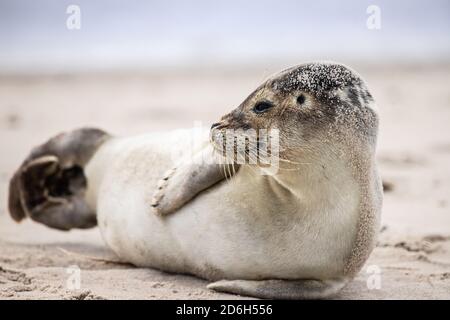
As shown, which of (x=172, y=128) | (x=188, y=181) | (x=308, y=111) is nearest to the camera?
(x=308, y=111)

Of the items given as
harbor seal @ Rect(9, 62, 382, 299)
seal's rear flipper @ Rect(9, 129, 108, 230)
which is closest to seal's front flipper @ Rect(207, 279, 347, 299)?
harbor seal @ Rect(9, 62, 382, 299)

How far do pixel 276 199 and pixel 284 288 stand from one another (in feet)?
1.37

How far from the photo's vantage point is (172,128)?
1003cm

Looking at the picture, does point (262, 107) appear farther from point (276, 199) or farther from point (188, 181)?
point (188, 181)

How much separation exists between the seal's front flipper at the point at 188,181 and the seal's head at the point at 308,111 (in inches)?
15.6

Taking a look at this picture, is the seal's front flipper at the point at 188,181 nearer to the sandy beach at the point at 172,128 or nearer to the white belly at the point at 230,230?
the white belly at the point at 230,230

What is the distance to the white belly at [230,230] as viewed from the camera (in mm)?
3941

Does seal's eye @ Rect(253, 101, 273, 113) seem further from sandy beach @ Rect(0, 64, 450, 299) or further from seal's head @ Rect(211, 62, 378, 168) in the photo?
sandy beach @ Rect(0, 64, 450, 299)

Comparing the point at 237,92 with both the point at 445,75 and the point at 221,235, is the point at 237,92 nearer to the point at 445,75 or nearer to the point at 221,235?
the point at 445,75

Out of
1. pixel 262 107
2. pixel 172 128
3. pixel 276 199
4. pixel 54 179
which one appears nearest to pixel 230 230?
pixel 276 199

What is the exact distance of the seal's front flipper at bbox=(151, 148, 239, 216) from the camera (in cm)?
423

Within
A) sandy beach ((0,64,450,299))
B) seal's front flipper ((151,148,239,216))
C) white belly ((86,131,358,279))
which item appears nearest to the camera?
white belly ((86,131,358,279))

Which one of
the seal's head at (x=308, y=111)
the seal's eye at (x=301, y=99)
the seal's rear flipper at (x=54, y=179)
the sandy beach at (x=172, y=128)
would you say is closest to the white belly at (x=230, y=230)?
the sandy beach at (x=172, y=128)

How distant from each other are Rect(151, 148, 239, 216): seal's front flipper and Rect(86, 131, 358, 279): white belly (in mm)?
44
